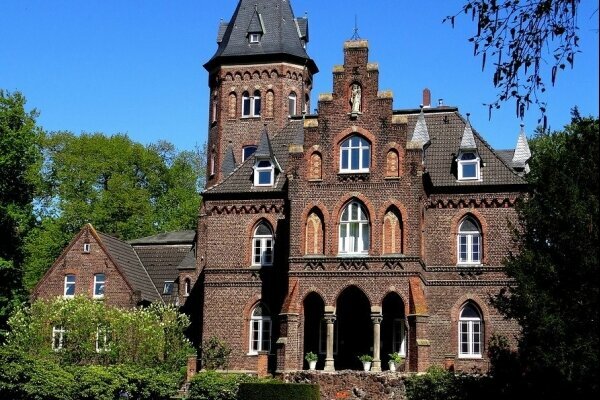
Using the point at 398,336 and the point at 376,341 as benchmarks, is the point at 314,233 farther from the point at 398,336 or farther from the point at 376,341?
the point at 398,336

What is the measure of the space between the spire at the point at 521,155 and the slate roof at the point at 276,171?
9.65 meters

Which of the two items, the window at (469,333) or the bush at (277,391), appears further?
the window at (469,333)

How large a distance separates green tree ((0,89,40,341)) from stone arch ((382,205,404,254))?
18308 mm

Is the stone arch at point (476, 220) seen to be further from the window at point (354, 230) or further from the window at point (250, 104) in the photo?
the window at point (250, 104)

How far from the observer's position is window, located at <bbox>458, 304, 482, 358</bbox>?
3847cm

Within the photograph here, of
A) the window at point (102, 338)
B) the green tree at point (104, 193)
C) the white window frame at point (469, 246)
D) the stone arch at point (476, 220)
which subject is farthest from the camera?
the green tree at point (104, 193)

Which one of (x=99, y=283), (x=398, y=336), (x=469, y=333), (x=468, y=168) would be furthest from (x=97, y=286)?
(x=468, y=168)

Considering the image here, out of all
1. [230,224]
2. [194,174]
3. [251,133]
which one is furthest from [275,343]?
[194,174]

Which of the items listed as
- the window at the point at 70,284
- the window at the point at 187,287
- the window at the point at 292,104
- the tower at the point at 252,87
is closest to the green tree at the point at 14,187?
the window at the point at 70,284

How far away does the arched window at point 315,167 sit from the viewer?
38656mm

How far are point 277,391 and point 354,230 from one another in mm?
8152

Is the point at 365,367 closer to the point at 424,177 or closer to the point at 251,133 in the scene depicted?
the point at 424,177

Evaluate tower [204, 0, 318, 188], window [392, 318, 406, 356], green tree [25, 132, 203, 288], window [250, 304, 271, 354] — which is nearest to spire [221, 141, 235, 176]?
tower [204, 0, 318, 188]

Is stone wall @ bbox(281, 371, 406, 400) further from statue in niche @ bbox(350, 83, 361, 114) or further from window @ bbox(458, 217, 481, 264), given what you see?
statue in niche @ bbox(350, 83, 361, 114)
